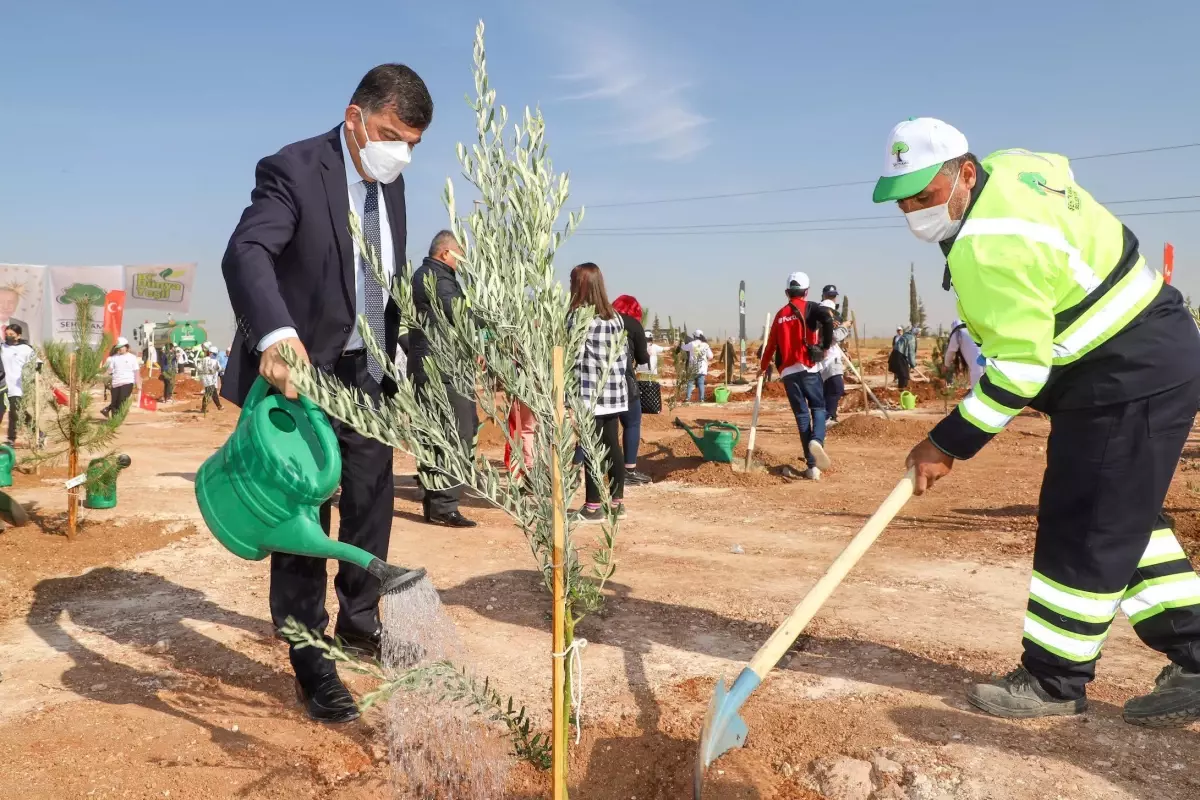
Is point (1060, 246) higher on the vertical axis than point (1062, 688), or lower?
higher

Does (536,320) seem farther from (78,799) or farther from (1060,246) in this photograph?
(78,799)

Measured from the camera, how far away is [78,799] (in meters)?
2.54

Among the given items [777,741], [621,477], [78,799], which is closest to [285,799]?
[78,799]

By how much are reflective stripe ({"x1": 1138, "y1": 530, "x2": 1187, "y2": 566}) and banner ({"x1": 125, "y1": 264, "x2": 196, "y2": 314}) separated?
19.8 m

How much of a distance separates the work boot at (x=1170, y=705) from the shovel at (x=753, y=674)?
1155 millimetres

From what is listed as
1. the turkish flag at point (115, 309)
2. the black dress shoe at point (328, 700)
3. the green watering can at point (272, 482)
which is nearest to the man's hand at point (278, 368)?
the green watering can at point (272, 482)

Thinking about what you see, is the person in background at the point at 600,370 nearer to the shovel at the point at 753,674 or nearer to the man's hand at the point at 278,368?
the shovel at the point at 753,674

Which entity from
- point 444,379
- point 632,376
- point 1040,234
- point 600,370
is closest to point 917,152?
point 1040,234

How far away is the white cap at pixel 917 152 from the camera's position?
2.80 meters

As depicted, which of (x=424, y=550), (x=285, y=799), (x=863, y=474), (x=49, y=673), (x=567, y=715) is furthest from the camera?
(x=863, y=474)

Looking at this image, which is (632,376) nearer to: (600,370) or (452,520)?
(600,370)

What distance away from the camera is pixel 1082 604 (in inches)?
112

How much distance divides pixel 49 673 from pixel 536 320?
9.32ft

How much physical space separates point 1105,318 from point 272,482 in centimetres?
263
